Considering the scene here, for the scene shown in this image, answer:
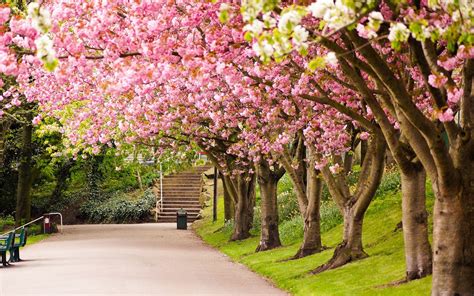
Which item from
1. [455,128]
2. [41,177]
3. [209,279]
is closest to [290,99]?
[209,279]

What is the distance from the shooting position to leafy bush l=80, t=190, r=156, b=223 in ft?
163

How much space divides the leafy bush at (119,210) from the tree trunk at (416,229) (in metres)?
35.7

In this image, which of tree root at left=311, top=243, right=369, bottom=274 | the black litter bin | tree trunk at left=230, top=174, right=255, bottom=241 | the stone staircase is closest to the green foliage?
tree root at left=311, top=243, right=369, bottom=274

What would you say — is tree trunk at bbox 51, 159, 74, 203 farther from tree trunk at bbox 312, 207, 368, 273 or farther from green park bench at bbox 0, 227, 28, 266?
tree trunk at bbox 312, 207, 368, 273

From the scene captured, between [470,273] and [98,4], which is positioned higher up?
[98,4]

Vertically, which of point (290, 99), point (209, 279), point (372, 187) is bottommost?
point (209, 279)

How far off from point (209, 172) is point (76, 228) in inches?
530

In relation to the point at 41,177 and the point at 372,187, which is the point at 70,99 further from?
the point at 41,177

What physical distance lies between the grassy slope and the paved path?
54 centimetres

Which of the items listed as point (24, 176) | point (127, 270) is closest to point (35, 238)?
point (24, 176)

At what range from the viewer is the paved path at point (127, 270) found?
55.8 ft

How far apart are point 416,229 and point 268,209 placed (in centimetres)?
1305

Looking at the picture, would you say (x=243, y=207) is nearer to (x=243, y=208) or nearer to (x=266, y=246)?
(x=243, y=208)

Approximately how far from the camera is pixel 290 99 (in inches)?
745
